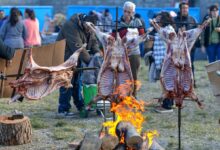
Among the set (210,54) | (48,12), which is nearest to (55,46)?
(210,54)

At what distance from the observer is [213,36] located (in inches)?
587

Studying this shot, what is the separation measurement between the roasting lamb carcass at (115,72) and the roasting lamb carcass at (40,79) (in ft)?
1.68

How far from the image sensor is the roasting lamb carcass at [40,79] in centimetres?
771

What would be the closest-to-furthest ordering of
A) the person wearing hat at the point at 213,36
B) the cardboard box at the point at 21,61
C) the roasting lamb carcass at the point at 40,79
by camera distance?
1. the roasting lamb carcass at the point at 40,79
2. the cardboard box at the point at 21,61
3. the person wearing hat at the point at 213,36

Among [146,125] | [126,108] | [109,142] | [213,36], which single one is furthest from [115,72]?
[213,36]

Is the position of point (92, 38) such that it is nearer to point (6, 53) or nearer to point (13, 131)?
→ point (13, 131)

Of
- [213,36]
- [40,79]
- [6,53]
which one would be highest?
[213,36]

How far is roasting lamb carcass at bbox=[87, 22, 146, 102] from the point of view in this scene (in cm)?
767

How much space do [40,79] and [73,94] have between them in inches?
149

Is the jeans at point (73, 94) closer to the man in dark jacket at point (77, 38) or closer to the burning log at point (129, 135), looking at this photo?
the man in dark jacket at point (77, 38)

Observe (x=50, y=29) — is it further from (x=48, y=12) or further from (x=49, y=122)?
(x=49, y=122)

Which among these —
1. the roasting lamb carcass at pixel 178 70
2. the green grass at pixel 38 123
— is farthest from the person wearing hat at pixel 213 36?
the roasting lamb carcass at pixel 178 70

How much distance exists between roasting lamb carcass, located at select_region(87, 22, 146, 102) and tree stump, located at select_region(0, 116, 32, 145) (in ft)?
6.78

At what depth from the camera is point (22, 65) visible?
854 centimetres
